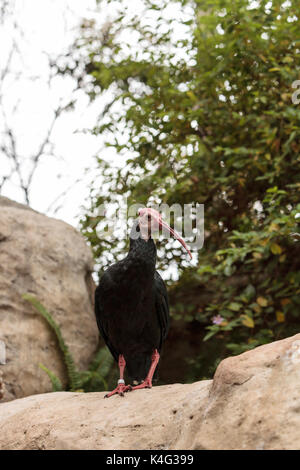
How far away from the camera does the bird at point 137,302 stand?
353 centimetres

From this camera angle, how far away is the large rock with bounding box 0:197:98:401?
5367 mm

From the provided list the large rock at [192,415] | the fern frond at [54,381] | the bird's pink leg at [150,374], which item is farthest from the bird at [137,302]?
the fern frond at [54,381]

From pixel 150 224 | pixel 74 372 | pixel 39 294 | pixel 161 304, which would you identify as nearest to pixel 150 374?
pixel 161 304

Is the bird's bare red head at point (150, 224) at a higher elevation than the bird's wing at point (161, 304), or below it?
higher

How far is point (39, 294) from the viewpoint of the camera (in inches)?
231

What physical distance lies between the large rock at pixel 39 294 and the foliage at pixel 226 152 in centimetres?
51

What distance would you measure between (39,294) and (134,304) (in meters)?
2.61

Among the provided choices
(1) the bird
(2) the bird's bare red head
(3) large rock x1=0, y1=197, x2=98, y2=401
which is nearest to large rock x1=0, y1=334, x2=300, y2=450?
(1) the bird

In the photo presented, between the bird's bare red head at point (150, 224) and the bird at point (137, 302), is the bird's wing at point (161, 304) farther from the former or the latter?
the bird's bare red head at point (150, 224)

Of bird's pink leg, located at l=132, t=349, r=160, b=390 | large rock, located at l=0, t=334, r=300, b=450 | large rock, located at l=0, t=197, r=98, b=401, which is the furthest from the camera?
large rock, located at l=0, t=197, r=98, b=401

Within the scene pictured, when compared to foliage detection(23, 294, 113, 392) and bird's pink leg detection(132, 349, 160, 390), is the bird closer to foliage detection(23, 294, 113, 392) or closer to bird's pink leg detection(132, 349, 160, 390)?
bird's pink leg detection(132, 349, 160, 390)

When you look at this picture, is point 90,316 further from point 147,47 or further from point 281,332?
point 147,47

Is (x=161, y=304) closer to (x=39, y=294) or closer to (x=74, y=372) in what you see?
(x=74, y=372)
